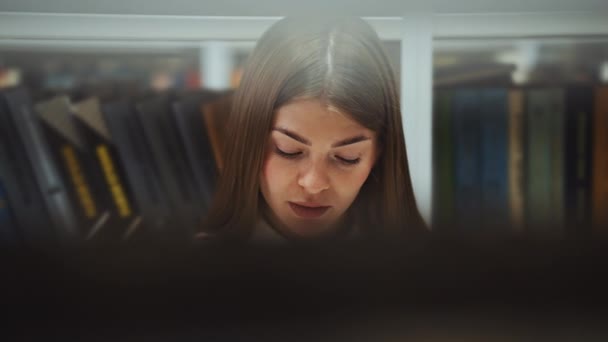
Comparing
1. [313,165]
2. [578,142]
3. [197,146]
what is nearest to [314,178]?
[313,165]

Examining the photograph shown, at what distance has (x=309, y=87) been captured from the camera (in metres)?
0.72

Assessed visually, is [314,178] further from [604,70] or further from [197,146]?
[604,70]

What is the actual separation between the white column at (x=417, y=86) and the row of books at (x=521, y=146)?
0.01 metres

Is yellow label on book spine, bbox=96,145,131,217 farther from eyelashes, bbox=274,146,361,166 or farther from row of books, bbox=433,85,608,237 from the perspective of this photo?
row of books, bbox=433,85,608,237

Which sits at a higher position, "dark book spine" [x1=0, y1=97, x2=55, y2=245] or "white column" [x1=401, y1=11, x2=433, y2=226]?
"white column" [x1=401, y1=11, x2=433, y2=226]

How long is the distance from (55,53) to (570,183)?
0.70m

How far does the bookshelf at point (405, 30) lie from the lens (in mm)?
738

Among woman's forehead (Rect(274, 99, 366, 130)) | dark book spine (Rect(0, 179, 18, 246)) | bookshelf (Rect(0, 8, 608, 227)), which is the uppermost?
bookshelf (Rect(0, 8, 608, 227))

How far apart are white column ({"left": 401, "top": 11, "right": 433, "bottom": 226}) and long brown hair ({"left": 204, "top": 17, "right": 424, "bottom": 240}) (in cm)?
1

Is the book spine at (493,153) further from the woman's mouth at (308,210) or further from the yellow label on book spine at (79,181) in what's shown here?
the yellow label on book spine at (79,181)

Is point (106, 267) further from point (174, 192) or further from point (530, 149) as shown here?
point (530, 149)

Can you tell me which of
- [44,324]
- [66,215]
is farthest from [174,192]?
[44,324]

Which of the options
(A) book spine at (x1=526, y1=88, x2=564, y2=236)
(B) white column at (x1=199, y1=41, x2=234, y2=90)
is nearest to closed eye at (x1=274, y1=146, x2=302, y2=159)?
(B) white column at (x1=199, y1=41, x2=234, y2=90)

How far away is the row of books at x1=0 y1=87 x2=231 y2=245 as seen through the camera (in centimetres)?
73
